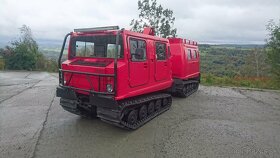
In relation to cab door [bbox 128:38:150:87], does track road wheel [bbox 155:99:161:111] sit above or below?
below

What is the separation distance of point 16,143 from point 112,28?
10.8 feet

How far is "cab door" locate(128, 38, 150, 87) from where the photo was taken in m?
6.37

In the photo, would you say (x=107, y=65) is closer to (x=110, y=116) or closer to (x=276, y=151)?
(x=110, y=116)

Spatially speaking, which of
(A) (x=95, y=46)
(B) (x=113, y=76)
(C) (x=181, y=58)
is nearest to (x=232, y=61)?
(C) (x=181, y=58)

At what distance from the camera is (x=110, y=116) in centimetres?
593

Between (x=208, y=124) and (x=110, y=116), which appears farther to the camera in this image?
(x=208, y=124)

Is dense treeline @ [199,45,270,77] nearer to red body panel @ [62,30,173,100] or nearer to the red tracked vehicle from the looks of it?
red body panel @ [62,30,173,100]

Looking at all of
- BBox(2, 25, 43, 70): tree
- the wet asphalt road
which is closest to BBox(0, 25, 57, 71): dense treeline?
BBox(2, 25, 43, 70): tree

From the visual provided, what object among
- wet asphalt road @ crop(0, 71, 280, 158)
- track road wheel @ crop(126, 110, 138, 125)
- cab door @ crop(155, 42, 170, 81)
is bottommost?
wet asphalt road @ crop(0, 71, 280, 158)

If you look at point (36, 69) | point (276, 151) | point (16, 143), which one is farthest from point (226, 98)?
point (36, 69)

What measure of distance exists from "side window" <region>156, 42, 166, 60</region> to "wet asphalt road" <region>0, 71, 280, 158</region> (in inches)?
70.8

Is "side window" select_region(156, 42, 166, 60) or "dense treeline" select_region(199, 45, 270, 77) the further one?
"dense treeline" select_region(199, 45, 270, 77)

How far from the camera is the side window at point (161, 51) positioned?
7965 millimetres

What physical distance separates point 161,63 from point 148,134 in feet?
8.38
